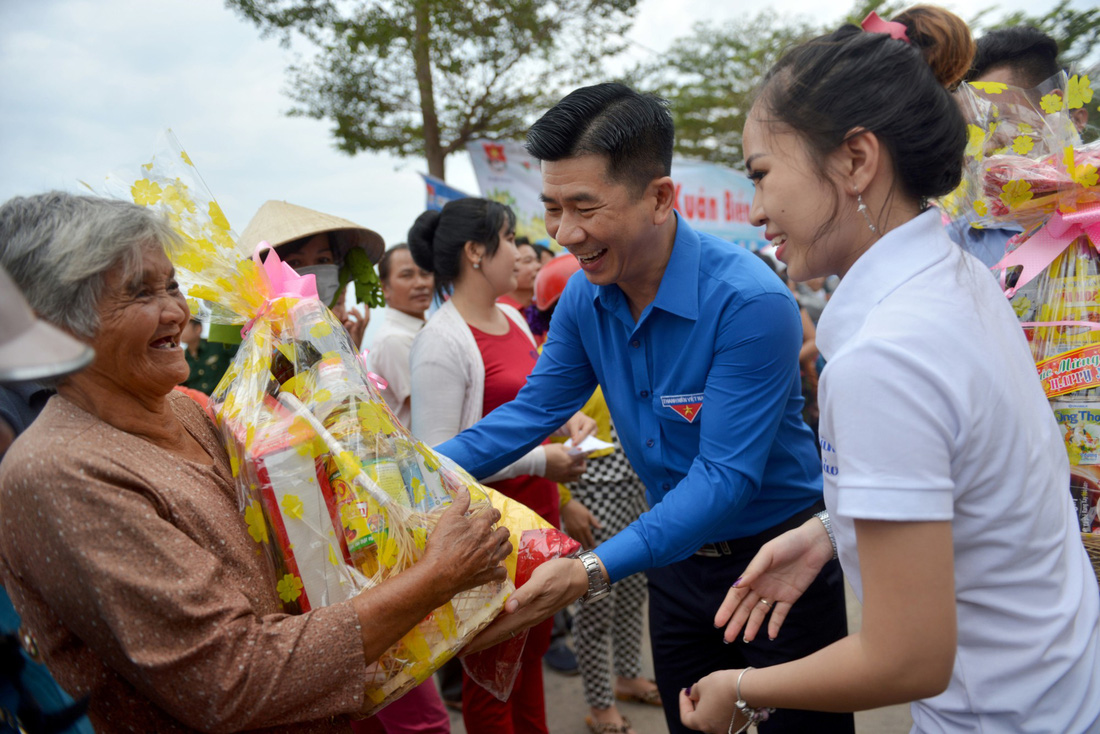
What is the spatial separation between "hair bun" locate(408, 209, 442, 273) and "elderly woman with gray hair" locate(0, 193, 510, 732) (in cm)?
221

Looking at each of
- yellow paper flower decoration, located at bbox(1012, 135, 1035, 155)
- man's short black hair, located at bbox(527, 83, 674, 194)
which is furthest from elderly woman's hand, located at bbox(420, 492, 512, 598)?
yellow paper flower decoration, located at bbox(1012, 135, 1035, 155)

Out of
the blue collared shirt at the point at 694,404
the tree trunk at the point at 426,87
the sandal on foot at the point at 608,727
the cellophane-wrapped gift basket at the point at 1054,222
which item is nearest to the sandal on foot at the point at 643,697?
the sandal on foot at the point at 608,727

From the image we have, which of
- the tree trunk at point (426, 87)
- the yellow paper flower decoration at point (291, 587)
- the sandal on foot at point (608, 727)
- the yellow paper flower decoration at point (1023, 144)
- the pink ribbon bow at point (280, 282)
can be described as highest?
the tree trunk at point (426, 87)

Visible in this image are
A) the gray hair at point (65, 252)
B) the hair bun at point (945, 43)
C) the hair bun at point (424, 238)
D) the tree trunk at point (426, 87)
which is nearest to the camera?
the gray hair at point (65, 252)

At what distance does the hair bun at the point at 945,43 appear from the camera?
167 cm

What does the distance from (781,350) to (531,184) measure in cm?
640

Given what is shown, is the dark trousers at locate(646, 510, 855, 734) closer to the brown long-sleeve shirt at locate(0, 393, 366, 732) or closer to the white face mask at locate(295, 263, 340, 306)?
the brown long-sleeve shirt at locate(0, 393, 366, 732)

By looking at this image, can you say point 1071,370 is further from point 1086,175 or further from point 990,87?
point 990,87

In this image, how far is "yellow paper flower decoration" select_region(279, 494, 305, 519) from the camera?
1.46m

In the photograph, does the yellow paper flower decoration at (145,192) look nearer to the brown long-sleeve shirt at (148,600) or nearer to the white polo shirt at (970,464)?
the brown long-sleeve shirt at (148,600)

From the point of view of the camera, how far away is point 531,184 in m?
8.05

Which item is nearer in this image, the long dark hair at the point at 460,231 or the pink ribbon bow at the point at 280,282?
the pink ribbon bow at the point at 280,282

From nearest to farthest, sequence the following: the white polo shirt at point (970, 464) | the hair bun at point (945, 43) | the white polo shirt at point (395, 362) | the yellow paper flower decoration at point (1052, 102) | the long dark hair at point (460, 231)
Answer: the white polo shirt at point (970, 464) → the hair bun at point (945, 43) → the yellow paper flower decoration at point (1052, 102) → the long dark hair at point (460, 231) → the white polo shirt at point (395, 362)

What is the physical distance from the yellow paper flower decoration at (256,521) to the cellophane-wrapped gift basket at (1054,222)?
5.99 ft
